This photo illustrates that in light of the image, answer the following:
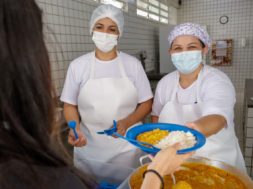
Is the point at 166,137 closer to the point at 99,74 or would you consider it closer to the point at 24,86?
the point at 24,86

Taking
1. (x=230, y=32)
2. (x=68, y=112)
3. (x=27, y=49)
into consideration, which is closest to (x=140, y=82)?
(x=68, y=112)

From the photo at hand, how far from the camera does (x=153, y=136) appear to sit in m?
0.86

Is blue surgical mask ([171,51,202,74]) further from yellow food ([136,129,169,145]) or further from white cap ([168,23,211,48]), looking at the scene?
yellow food ([136,129,169,145])

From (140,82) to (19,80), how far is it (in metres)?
1.13

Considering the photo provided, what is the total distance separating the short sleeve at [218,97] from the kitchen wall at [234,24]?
333 cm

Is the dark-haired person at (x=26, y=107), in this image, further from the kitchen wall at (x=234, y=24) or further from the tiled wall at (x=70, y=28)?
the kitchen wall at (x=234, y=24)

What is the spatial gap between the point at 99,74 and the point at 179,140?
2.74 feet

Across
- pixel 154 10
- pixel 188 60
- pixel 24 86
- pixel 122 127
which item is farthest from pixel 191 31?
pixel 154 10

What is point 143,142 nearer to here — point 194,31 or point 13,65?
point 13,65

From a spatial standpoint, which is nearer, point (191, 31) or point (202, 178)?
point (202, 178)

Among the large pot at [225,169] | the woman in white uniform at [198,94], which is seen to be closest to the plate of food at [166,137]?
the large pot at [225,169]

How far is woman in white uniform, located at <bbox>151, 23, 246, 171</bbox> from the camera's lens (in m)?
1.11

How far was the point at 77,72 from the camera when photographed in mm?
1443

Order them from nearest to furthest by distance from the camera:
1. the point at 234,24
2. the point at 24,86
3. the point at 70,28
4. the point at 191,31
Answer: the point at 24,86 < the point at 191,31 < the point at 70,28 < the point at 234,24
